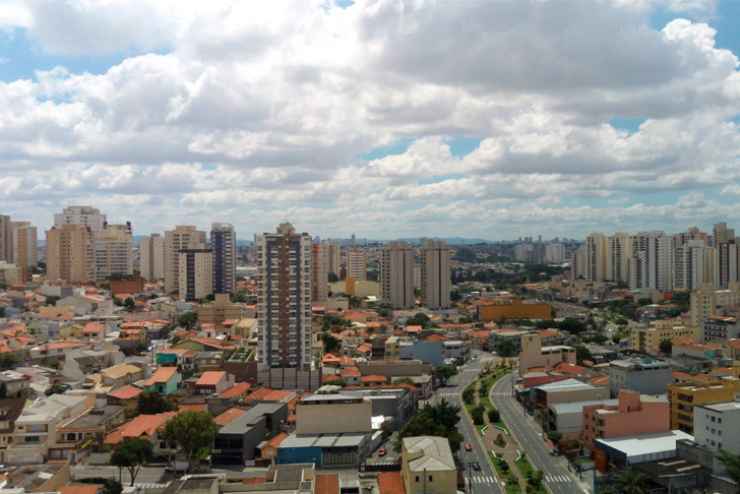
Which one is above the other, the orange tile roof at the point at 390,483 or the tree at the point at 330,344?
the tree at the point at 330,344

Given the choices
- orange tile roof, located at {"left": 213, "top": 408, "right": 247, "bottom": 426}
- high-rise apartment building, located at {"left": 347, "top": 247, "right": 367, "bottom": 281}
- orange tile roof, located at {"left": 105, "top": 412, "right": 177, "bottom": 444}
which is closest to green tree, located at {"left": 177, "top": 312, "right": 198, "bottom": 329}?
orange tile roof, located at {"left": 213, "top": 408, "right": 247, "bottom": 426}

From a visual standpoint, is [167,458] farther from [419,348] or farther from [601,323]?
[601,323]

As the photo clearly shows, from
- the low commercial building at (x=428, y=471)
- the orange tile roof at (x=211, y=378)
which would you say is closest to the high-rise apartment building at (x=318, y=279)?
the orange tile roof at (x=211, y=378)

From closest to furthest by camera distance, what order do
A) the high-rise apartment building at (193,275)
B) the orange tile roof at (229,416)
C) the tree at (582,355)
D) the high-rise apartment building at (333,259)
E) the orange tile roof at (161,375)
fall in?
the orange tile roof at (229,416), the orange tile roof at (161,375), the tree at (582,355), the high-rise apartment building at (193,275), the high-rise apartment building at (333,259)

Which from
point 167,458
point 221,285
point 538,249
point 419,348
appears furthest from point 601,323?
point 538,249

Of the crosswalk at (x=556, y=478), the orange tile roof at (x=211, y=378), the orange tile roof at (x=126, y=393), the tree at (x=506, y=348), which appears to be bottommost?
the crosswalk at (x=556, y=478)

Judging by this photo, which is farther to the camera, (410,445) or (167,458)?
(167,458)

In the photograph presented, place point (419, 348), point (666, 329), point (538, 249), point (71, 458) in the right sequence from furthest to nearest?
1. point (538, 249)
2. point (666, 329)
3. point (419, 348)
4. point (71, 458)

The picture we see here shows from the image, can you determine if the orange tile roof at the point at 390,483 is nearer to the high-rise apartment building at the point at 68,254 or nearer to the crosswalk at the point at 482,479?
the crosswalk at the point at 482,479

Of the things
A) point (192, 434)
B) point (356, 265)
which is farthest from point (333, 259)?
point (192, 434)
